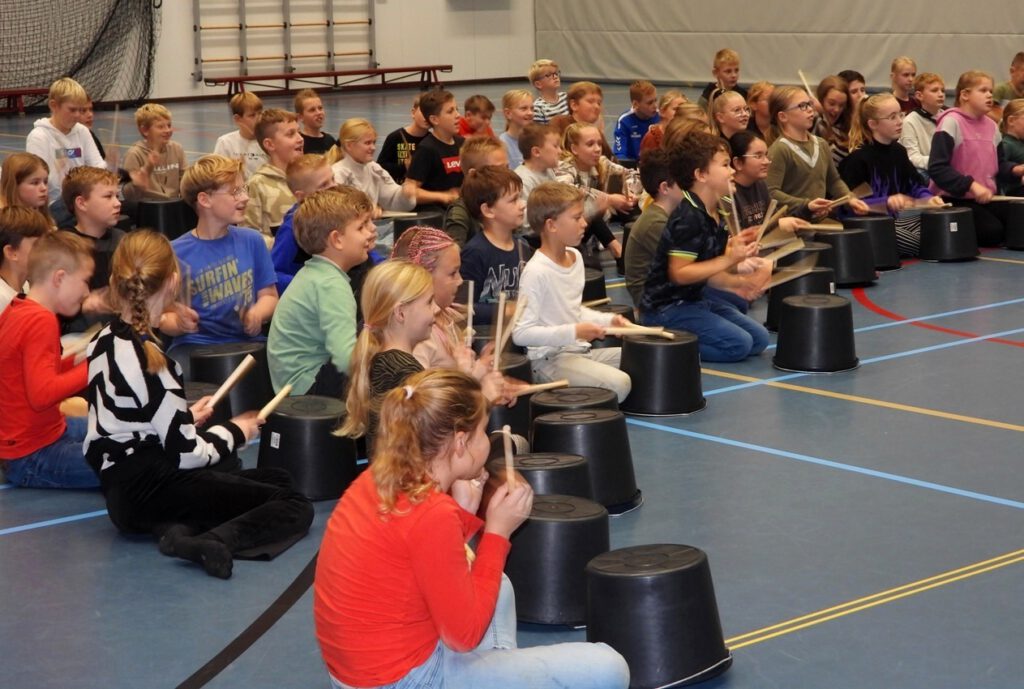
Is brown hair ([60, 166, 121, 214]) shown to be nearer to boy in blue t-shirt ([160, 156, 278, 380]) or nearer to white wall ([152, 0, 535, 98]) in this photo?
boy in blue t-shirt ([160, 156, 278, 380])

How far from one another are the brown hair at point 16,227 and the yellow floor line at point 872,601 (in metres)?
3.18

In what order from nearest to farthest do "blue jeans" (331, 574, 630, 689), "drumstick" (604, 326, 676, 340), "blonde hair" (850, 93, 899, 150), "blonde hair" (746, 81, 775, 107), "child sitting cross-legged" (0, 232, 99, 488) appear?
1. "blue jeans" (331, 574, 630, 689)
2. "child sitting cross-legged" (0, 232, 99, 488)
3. "drumstick" (604, 326, 676, 340)
4. "blonde hair" (850, 93, 899, 150)
5. "blonde hair" (746, 81, 775, 107)

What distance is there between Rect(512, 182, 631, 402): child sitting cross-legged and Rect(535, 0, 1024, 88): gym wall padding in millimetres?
12437

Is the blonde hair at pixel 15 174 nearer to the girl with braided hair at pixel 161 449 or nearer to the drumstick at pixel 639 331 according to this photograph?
the girl with braided hair at pixel 161 449

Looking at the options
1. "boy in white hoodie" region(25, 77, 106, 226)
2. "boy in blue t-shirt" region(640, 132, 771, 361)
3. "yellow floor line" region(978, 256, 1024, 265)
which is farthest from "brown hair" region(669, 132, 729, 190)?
"boy in white hoodie" region(25, 77, 106, 226)

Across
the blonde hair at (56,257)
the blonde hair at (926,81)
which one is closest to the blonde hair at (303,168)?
the blonde hair at (56,257)

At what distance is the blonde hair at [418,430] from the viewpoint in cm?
252

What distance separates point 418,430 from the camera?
101 inches

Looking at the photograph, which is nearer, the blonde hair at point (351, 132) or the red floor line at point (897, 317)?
the red floor line at point (897, 317)

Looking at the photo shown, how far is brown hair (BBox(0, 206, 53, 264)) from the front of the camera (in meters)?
5.08

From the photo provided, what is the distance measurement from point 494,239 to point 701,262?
93cm

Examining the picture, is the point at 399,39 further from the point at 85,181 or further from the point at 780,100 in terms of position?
the point at 85,181

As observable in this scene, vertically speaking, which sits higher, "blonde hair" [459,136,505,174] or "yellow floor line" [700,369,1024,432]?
"blonde hair" [459,136,505,174]

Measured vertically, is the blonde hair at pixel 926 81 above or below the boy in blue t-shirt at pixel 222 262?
above
